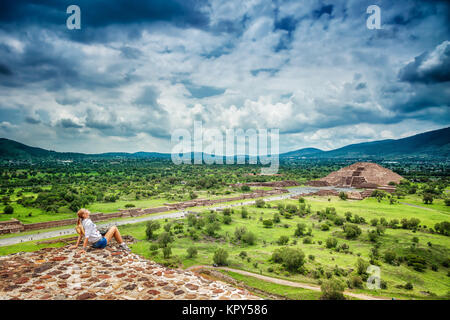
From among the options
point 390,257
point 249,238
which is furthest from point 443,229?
point 249,238

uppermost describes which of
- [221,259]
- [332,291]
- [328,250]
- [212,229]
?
[332,291]

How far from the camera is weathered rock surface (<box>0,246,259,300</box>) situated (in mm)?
5512

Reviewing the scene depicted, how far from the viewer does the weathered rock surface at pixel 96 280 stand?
18.1 ft

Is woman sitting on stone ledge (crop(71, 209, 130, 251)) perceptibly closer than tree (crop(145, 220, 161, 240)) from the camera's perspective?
Yes

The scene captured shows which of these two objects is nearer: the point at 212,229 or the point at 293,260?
the point at 293,260

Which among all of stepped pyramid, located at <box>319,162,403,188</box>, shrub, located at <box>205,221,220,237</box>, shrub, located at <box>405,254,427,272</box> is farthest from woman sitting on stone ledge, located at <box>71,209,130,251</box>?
stepped pyramid, located at <box>319,162,403,188</box>

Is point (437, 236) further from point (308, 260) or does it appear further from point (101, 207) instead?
point (101, 207)

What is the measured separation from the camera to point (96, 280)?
6.15 m

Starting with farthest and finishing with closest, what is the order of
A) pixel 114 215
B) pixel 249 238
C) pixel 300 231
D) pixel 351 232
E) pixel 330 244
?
pixel 114 215 < pixel 300 231 < pixel 351 232 < pixel 249 238 < pixel 330 244

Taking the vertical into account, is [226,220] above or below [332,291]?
below

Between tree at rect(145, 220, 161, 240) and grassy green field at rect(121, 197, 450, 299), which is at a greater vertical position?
tree at rect(145, 220, 161, 240)

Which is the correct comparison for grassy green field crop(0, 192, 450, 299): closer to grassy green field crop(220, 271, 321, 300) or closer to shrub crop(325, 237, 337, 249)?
grassy green field crop(220, 271, 321, 300)

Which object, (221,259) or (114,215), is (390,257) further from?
(114,215)
